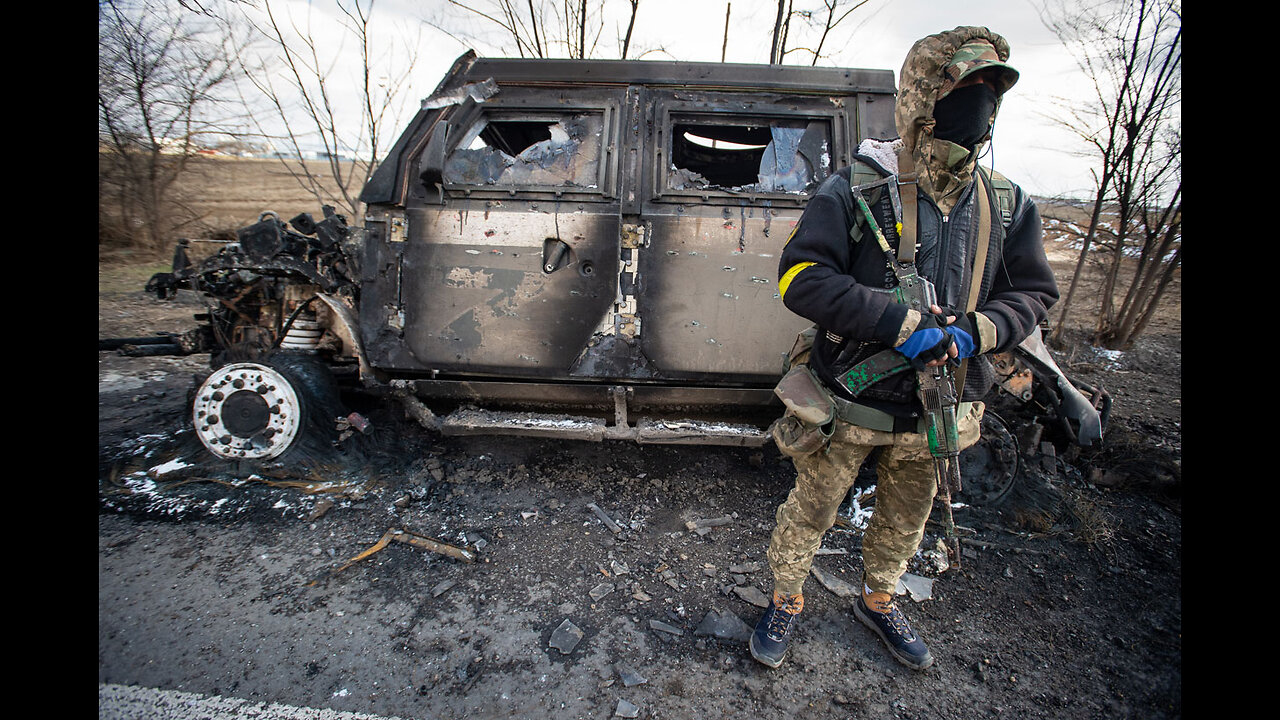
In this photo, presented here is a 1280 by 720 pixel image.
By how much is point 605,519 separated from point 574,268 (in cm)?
134

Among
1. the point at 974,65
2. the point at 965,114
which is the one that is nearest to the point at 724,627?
the point at 965,114

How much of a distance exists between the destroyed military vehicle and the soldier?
1.07 meters

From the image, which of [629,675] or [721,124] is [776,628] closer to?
[629,675]

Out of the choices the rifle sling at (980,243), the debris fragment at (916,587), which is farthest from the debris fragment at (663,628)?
the rifle sling at (980,243)

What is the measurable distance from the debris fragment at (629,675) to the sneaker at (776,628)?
0.42m

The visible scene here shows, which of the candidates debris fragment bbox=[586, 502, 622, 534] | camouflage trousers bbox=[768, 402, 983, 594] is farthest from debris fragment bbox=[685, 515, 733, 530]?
camouflage trousers bbox=[768, 402, 983, 594]

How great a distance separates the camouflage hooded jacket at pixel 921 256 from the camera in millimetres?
1607

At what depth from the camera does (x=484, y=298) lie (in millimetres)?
3006

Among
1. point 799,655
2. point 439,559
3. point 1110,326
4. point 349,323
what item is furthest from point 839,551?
point 1110,326

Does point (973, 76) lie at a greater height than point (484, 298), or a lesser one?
greater

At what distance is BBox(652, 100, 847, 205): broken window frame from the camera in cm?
295
